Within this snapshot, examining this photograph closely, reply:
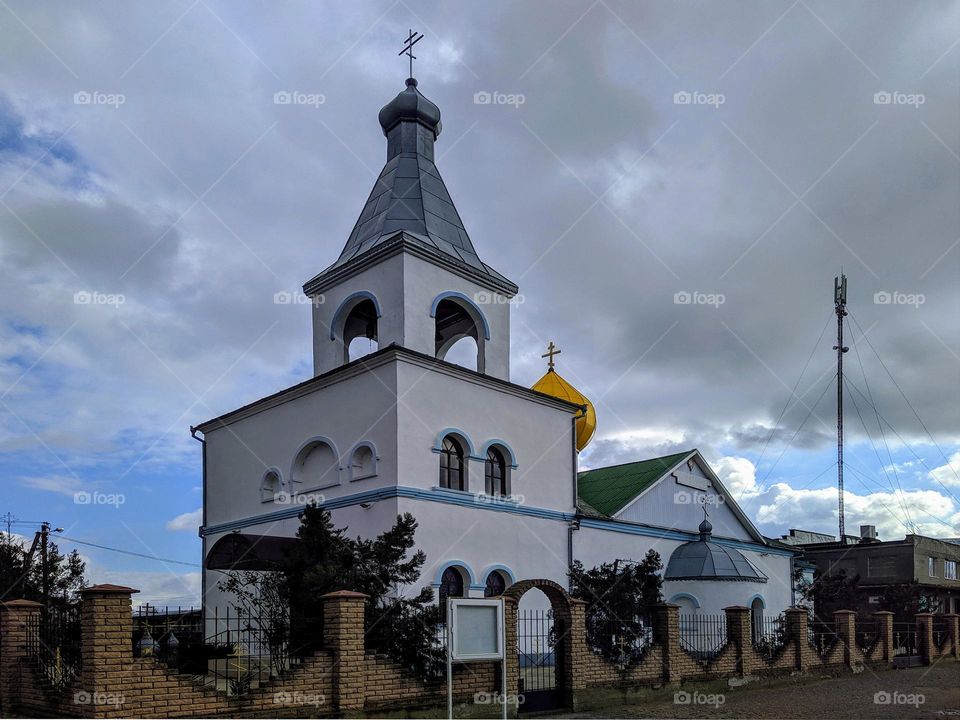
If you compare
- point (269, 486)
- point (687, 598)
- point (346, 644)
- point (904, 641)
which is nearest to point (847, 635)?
point (687, 598)

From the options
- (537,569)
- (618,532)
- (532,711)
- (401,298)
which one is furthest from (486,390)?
(532,711)

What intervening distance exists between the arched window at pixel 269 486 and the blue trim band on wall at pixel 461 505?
40 centimetres

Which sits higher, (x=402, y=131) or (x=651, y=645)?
(x=402, y=131)

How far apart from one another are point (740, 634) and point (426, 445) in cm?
731

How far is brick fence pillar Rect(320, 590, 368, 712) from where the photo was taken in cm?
1102

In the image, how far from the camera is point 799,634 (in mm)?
19500

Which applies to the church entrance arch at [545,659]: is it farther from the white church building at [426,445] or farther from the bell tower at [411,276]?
the bell tower at [411,276]

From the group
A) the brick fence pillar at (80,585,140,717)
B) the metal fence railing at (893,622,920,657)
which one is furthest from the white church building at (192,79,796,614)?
the brick fence pillar at (80,585,140,717)

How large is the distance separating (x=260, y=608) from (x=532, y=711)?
4466 mm

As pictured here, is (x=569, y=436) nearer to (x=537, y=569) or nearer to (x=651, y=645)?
(x=537, y=569)

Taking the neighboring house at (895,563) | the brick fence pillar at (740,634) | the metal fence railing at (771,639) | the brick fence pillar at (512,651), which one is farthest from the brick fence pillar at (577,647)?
the neighboring house at (895,563)

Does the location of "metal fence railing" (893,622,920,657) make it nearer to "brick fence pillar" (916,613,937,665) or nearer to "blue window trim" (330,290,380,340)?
"brick fence pillar" (916,613,937,665)

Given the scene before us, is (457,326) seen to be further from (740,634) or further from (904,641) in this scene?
(904,641)

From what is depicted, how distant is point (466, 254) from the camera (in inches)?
773
